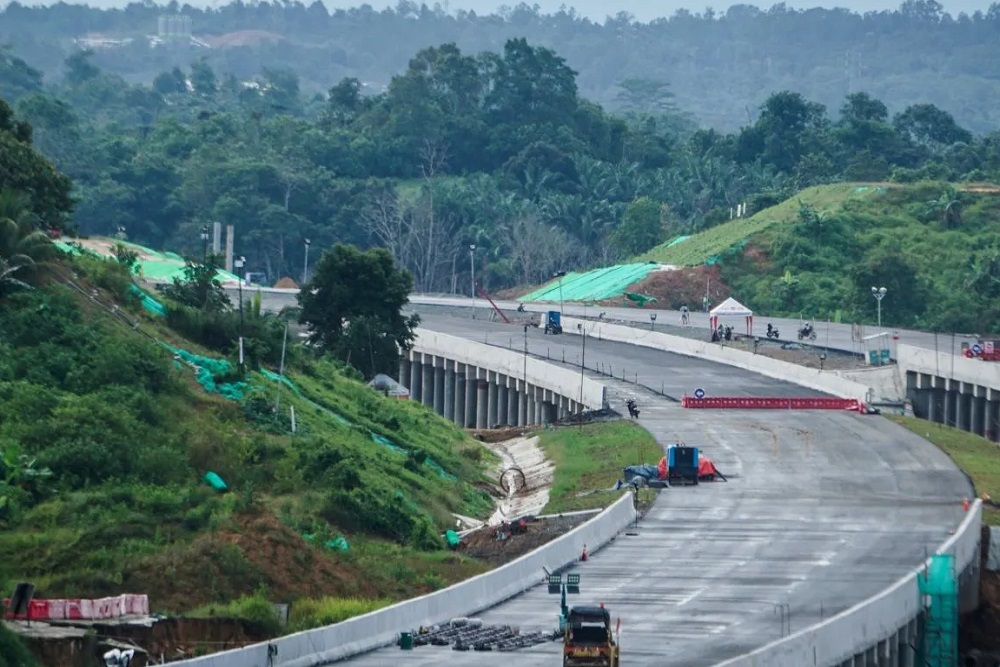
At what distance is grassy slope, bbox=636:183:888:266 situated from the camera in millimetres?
163750

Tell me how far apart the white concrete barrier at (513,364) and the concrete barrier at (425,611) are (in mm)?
33261

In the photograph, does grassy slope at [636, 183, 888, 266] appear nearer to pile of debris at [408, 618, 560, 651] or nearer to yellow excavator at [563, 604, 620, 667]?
pile of debris at [408, 618, 560, 651]

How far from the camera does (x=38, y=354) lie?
6069 centimetres

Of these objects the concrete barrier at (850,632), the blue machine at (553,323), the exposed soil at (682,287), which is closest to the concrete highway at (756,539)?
the concrete barrier at (850,632)

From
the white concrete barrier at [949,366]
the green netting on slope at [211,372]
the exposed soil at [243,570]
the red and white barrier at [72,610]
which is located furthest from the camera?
the white concrete barrier at [949,366]

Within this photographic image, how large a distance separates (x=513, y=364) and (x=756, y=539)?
45988 mm

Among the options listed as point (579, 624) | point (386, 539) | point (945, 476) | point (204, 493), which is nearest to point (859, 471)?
point (945, 476)

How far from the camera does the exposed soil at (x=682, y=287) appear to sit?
152 m

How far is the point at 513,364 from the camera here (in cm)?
10500

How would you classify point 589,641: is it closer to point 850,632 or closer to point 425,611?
point 425,611

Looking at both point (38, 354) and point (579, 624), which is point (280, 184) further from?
point (579, 624)

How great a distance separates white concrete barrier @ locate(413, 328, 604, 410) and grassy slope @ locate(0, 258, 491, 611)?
22144 millimetres

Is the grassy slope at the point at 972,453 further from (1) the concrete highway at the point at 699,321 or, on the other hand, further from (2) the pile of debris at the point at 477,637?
(1) the concrete highway at the point at 699,321

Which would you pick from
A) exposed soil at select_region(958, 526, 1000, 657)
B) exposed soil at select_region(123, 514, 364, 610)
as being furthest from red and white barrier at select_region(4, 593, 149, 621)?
exposed soil at select_region(958, 526, 1000, 657)
